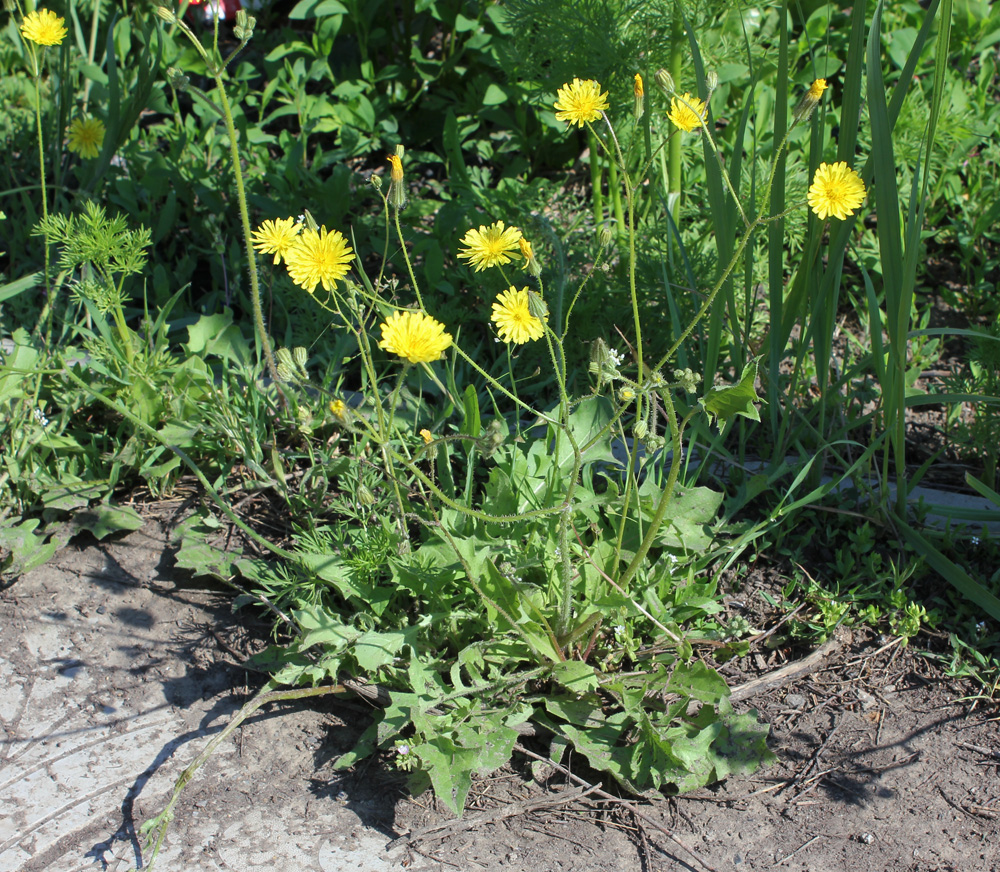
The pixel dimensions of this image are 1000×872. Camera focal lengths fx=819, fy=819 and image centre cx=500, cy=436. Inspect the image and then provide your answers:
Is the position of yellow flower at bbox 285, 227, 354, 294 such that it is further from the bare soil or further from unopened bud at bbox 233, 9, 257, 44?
the bare soil

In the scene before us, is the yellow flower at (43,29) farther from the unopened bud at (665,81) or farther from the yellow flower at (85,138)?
the unopened bud at (665,81)

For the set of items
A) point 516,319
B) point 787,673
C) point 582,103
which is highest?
point 582,103

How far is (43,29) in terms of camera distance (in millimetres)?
1854

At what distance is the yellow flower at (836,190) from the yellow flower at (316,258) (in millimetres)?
749

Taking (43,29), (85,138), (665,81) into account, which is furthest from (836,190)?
(85,138)

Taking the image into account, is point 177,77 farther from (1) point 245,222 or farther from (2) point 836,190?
(2) point 836,190

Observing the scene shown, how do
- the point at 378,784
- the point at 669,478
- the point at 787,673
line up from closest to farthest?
the point at 669,478 → the point at 378,784 → the point at 787,673

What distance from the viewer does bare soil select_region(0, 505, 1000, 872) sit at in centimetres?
141

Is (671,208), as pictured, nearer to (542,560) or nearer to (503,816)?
(542,560)

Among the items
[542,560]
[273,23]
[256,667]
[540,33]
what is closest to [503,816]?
[542,560]

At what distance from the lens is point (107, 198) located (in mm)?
2711

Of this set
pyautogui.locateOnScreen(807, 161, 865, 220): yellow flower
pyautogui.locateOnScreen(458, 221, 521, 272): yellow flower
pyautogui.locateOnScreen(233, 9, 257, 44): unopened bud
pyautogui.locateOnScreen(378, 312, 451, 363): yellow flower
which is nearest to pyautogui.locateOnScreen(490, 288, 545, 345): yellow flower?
pyautogui.locateOnScreen(458, 221, 521, 272): yellow flower

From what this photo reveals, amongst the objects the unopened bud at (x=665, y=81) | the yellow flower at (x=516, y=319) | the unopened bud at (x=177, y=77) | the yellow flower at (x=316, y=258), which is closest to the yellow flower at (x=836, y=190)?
the unopened bud at (x=665, y=81)

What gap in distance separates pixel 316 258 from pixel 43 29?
1077 mm
